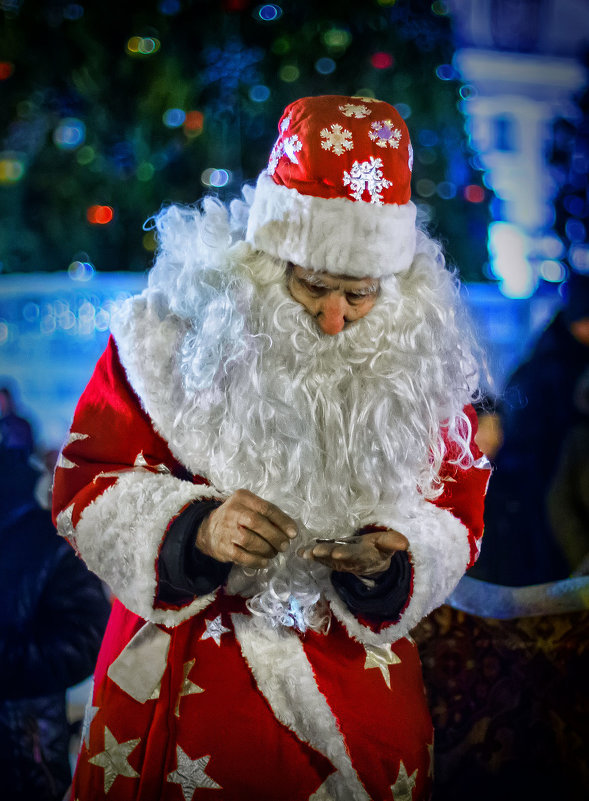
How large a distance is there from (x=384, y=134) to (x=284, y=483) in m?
0.74

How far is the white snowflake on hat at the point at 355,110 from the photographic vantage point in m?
1.36

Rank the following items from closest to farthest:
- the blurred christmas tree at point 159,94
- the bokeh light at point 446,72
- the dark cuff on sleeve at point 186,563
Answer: the dark cuff on sleeve at point 186,563
the blurred christmas tree at point 159,94
the bokeh light at point 446,72

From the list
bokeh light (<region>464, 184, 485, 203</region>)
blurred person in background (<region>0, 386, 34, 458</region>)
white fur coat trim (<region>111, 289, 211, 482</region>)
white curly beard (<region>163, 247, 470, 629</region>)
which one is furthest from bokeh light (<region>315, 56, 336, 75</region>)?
blurred person in background (<region>0, 386, 34, 458</region>)

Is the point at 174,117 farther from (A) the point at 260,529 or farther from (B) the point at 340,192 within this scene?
(A) the point at 260,529

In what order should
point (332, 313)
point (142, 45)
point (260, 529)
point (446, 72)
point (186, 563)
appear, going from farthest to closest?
point (446, 72), point (142, 45), point (332, 313), point (186, 563), point (260, 529)

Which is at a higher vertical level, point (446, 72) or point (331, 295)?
point (446, 72)

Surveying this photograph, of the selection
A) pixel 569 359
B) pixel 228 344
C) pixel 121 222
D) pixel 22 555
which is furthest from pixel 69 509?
pixel 569 359

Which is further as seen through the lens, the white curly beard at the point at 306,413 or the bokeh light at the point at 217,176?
the bokeh light at the point at 217,176

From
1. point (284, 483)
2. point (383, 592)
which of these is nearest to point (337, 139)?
point (284, 483)

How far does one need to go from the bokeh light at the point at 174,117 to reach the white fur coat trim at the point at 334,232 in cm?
84

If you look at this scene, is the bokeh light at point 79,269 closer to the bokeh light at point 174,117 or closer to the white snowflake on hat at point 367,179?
the bokeh light at point 174,117

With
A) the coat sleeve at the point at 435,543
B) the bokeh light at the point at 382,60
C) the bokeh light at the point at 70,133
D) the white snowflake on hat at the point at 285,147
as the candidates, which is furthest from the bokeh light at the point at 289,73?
the coat sleeve at the point at 435,543

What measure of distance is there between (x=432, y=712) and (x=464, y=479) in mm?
748

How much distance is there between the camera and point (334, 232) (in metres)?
1.32
